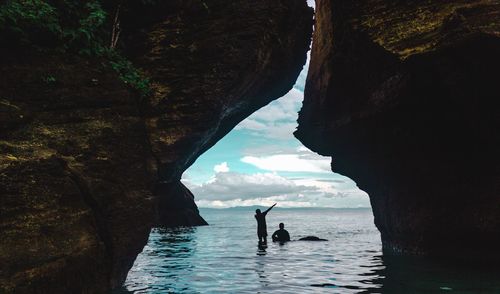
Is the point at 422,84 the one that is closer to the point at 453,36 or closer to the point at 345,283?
the point at 453,36

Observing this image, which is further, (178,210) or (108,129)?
(178,210)

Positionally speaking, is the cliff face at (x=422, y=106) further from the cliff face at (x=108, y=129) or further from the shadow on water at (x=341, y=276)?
the cliff face at (x=108, y=129)

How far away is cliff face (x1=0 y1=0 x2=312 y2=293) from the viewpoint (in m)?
7.72

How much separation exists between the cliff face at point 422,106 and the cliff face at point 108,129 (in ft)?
10.6

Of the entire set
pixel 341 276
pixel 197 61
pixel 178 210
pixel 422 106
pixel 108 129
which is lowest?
pixel 341 276

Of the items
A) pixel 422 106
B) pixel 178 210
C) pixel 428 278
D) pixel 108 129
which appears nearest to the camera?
pixel 108 129

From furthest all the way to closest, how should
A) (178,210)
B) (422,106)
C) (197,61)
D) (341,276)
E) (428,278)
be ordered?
(178,210), (422,106), (197,61), (341,276), (428,278)

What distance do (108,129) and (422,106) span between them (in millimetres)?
11090

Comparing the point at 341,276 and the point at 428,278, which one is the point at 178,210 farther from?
the point at 428,278

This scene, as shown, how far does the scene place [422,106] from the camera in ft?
49.0

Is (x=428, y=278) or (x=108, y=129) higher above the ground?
(x=108, y=129)

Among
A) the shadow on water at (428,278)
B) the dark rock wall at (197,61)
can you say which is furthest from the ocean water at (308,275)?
the dark rock wall at (197,61)

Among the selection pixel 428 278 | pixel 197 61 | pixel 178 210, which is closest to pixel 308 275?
pixel 428 278

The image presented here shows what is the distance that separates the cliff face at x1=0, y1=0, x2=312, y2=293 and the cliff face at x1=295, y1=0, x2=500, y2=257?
10.6ft
